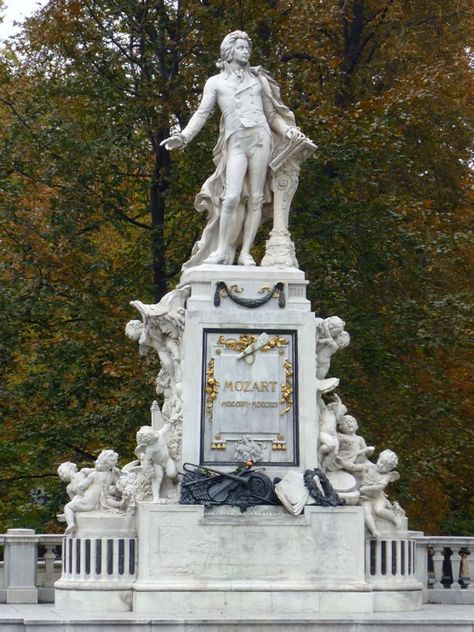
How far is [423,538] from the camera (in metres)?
21.9

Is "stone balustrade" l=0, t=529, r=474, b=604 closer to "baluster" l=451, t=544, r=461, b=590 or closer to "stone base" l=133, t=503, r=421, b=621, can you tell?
"baluster" l=451, t=544, r=461, b=590

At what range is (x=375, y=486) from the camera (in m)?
20.2

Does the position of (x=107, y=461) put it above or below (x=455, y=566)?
above

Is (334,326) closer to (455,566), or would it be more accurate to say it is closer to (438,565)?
(438,565)

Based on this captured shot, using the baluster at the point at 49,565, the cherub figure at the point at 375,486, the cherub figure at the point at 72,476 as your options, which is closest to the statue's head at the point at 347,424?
the cherub figure at the point at 375,486

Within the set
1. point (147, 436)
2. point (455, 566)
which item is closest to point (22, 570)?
point (147, 436)

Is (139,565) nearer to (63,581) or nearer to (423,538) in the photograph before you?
(63,581)

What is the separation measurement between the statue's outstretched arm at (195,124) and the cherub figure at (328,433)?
311 cm

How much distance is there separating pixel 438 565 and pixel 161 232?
10280mm

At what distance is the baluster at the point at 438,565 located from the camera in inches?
868

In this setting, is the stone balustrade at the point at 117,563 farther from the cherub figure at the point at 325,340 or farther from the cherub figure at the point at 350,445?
the cherub figure at the point at 325,340

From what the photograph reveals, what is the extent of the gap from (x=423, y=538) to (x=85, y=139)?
11371 millimetres

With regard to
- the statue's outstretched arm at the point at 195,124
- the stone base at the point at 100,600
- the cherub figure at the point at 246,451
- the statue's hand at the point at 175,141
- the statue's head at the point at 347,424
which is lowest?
the stone base at the point at 100,600

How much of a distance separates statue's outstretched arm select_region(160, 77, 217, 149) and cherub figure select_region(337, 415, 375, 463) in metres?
3.42
